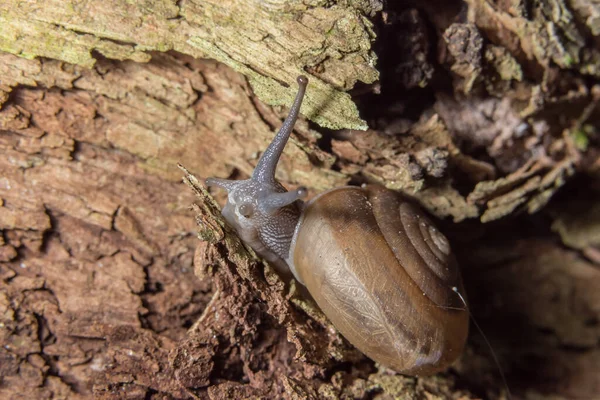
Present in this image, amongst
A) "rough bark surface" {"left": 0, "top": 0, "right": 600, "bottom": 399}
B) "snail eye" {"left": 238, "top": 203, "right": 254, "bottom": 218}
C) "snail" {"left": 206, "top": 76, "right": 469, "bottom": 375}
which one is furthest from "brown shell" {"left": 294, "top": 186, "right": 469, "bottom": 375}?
"snail eye" {"left": 238, "top": 203, "right": 254, "bottom": 218}

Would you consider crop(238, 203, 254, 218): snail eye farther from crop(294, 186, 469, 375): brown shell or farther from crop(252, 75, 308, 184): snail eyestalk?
crop(294, 186, 469, 375): brown shell

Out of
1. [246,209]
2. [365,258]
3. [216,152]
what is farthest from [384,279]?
[216,152]

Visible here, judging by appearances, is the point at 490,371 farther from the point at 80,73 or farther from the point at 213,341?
the point at 80,73

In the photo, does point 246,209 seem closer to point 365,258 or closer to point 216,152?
point 216,152

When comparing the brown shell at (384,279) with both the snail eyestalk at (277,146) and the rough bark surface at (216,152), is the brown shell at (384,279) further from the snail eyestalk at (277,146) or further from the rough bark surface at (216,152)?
the snail eyestalk at (277,146)

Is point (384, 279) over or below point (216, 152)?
over

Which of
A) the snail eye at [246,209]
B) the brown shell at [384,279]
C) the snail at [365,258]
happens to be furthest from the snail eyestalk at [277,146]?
the brown shell at [384,279]

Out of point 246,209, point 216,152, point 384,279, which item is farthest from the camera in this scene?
point 216,152

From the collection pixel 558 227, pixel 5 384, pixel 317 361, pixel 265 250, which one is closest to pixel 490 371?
pixel 558 227
